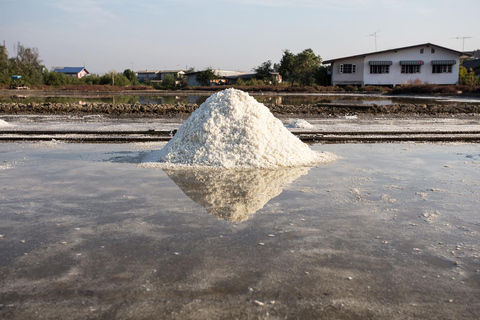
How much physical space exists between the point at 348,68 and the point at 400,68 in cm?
463

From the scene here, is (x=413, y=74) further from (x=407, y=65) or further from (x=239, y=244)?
(x=239, y=244)

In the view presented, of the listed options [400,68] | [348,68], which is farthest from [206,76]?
[400,68]

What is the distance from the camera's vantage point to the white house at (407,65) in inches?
1484

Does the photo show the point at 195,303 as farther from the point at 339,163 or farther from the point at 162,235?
the point at 339,163

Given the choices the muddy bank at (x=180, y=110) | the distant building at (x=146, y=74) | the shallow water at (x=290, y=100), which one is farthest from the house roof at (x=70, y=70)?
the muddy bank at (x=180, y=110)

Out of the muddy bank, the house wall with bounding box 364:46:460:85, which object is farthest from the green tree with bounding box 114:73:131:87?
the muddy bank

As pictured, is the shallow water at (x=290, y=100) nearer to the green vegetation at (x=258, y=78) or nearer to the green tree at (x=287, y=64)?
the green vegetation at (x=258, y=78)

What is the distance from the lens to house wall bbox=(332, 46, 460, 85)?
124 ft

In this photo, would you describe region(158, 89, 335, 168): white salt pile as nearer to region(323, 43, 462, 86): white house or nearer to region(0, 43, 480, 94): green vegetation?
region(0, 43, 480, 94): green vegetation

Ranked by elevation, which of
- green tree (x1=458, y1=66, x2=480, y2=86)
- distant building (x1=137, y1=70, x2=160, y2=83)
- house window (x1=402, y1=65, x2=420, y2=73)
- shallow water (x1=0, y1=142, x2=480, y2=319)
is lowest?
shallow water (x1=0, y1=142, x2=480, y2=319)

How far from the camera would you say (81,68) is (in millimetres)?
83000

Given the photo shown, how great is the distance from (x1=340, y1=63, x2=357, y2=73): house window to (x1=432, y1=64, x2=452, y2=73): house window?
6913 millimetres

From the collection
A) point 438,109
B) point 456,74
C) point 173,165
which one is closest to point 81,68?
point 456,74

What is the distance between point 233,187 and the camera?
194 inches
